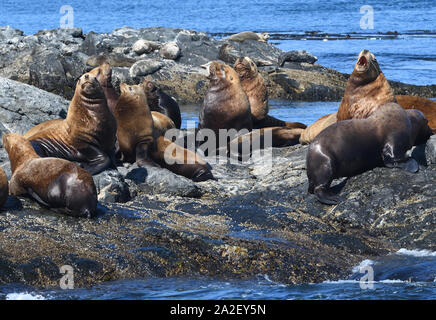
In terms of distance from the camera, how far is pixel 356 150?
356 inches

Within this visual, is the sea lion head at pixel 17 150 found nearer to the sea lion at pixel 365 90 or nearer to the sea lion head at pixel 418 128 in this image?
the sea lion at pixel 365 90

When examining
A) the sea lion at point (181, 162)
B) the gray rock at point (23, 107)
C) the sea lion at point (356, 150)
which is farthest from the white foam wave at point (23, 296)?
→ the gray rock at point (23, 107)

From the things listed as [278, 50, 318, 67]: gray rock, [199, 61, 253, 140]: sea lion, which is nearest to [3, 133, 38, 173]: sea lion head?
[199, 61, 253, 140]: sea lion

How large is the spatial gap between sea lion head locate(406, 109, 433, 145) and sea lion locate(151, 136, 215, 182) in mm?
2810

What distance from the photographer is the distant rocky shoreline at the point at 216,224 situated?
22.0 ft

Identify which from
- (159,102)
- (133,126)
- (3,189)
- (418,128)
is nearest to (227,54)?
(159,102)

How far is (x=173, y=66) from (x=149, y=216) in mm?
15691

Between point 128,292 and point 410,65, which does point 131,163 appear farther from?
point 410,65

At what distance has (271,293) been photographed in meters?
6.27

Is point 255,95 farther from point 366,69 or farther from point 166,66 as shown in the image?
point 166,66

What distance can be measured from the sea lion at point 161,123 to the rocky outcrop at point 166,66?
28.7 ft

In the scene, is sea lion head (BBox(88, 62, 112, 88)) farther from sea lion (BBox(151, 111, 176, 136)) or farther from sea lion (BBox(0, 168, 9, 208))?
sea lion (BBox(0, 168, 9, 208))

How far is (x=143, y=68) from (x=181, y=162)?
1219 cm

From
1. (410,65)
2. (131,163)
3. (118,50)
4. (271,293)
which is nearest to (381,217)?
(271,293)
